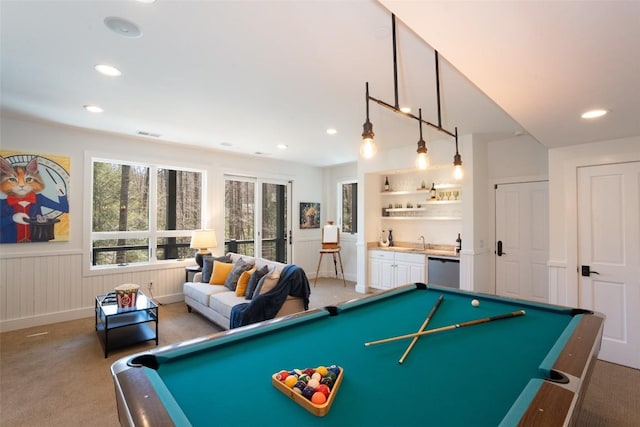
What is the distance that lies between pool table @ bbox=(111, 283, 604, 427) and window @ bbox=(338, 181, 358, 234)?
193 inches

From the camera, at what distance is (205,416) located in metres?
1.02

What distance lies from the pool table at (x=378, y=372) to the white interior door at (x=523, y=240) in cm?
253

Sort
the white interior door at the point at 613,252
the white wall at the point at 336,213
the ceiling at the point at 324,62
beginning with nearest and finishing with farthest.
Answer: the ceiling at the point at 324,62 → the white interior door at the point at 613,252 → the white wall at the point at 336,213

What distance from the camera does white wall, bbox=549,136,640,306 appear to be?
131 inches

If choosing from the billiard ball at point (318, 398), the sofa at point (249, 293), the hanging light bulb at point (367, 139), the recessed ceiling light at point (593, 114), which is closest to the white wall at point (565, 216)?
the recessed ceiling light at point (593, 114)

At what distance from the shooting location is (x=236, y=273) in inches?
161

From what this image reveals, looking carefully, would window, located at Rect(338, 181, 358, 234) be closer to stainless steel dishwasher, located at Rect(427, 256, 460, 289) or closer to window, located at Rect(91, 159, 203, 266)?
stainless steel dishwasher, located at Rect(427, 256, 460, 289)

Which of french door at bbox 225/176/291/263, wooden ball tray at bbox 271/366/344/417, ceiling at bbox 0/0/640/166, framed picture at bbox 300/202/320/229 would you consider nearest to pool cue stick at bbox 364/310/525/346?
wooden ball tray at bbox 271/366/344/417

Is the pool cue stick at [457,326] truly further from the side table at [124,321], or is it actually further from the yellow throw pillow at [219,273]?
the yellow throw pillow at [219,273]

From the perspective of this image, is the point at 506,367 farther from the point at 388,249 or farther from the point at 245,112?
the point at 388,249

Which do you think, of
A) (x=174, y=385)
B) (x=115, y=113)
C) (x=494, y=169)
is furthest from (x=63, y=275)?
(x=494, y=169)

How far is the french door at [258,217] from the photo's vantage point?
5.96m

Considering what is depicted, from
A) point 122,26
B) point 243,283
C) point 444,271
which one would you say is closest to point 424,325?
point 243,283

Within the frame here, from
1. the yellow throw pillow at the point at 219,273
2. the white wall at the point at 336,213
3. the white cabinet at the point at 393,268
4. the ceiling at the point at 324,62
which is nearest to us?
the ceiling at the point at 324,62
